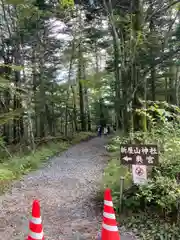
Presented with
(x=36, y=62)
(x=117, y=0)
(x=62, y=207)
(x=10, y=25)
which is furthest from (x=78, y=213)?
(x=36, y=62)

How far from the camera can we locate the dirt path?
4.13 m

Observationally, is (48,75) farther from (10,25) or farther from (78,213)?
(78,213)

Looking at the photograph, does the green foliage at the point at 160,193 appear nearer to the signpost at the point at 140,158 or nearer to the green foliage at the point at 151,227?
the green foliage at the point at 151,227

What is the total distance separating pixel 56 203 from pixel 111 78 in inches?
702

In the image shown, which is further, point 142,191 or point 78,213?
point 78,213

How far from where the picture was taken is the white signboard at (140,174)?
4195 millimetres

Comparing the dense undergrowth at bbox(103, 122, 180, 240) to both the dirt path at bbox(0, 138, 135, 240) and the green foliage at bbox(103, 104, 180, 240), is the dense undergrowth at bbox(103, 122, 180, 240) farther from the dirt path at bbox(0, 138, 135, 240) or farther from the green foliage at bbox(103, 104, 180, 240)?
the dirt path at bbox(0, 138, 135, 240)

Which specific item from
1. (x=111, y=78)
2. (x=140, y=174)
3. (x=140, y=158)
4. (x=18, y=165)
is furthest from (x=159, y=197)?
(x=111, y=78)

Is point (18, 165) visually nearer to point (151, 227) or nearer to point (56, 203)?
point (56, 203)

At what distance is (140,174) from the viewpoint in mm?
4246

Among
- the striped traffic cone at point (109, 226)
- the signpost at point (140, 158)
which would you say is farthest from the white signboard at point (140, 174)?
the striped traffic cone at point (109, 226)

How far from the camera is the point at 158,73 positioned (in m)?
18.3

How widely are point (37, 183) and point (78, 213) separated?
2.65 meters

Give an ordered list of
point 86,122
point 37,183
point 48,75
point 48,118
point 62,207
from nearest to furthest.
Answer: point 62,207, point 37,183, point 48,75, point 48,118, point 86,122
